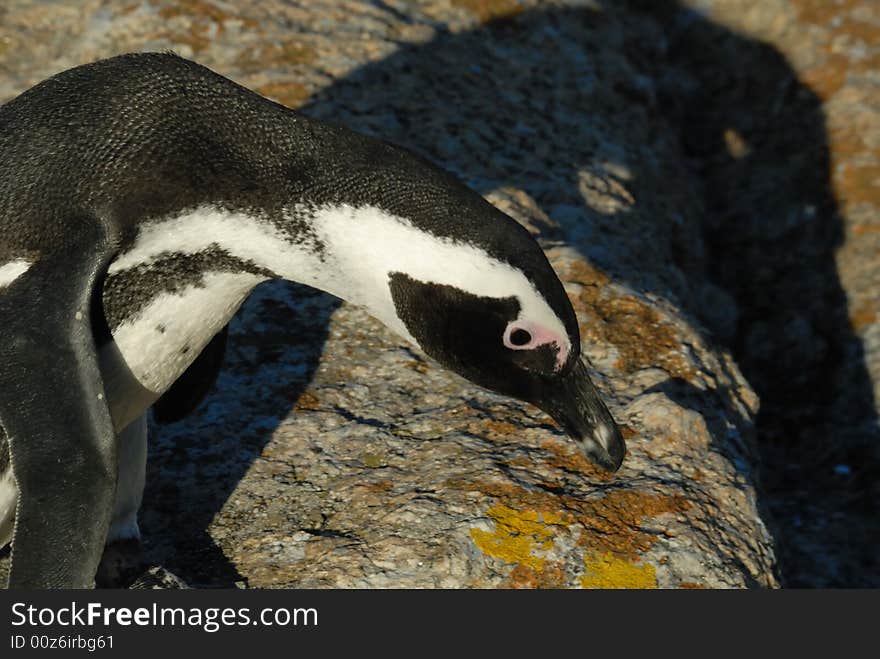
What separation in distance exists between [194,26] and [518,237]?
279 cm

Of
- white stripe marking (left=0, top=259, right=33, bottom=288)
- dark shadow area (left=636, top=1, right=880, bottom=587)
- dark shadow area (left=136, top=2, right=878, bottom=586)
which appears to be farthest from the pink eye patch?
dark shadow area (left=636, top=1, right=880, bottom=587)

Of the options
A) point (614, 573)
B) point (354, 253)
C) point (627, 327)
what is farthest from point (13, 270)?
point (627, 327)

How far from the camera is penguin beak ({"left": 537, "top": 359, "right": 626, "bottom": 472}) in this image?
309cm

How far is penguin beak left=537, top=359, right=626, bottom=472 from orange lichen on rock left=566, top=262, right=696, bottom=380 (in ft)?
2.18

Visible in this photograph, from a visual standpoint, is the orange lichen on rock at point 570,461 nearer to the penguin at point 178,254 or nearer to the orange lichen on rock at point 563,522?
the orange lichen on rock at point 563,522

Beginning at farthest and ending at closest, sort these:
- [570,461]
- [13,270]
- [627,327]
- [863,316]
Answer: [863,316]
[627,327]
[570,461]
[13,270]

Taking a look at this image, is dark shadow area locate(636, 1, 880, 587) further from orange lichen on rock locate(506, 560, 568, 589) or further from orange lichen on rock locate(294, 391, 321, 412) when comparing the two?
orange lichen on rock locate(294, 391, 321, 412)

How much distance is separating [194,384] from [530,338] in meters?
1.05

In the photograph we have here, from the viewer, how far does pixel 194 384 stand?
3441 mm

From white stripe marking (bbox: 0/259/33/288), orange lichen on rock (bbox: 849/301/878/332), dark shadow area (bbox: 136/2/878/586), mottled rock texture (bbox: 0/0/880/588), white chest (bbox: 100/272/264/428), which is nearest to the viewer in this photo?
white stripe marking (bbox: 0/259/33/288)

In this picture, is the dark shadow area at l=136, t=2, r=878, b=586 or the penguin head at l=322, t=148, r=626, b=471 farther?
the dark shadow area at l=136, t=2, r=878, b=586

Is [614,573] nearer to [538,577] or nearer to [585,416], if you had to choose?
[538,577]

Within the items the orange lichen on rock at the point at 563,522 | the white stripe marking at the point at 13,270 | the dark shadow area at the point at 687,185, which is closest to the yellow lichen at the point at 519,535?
the orange lichen on rock at the point at 563,522

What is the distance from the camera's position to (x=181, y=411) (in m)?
3.50
